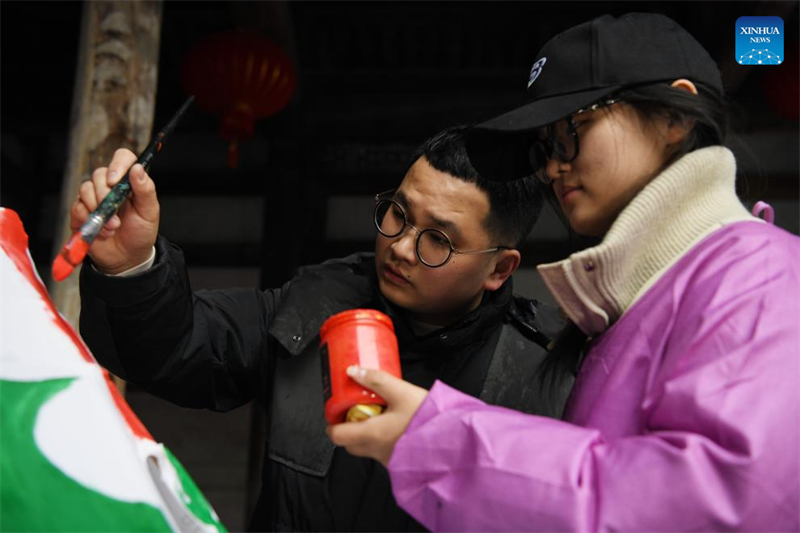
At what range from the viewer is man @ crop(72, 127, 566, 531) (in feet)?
5.68

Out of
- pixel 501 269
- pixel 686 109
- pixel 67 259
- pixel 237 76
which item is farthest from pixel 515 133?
pixel 237 76

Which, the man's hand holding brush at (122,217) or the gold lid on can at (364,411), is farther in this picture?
the man's hand holding brush at (122,217)

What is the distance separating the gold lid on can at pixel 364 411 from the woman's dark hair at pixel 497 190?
100cm

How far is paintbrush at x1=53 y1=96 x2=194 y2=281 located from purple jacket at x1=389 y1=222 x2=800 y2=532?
1.85 ft

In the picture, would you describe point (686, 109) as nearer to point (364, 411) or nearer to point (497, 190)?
point (364, 411)

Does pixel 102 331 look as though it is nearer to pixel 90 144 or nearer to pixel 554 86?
pixel 554 86

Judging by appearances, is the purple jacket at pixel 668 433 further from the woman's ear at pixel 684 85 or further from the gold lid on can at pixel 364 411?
the woman's ear at pixel 684 85

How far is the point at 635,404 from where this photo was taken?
1226 mm

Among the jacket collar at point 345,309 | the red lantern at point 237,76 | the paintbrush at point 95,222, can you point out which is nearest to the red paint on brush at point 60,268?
the paintbrush at point 95,222

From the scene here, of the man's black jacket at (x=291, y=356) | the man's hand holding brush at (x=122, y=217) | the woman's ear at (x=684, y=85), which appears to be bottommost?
the man's black jacket at (x=291, y=356)

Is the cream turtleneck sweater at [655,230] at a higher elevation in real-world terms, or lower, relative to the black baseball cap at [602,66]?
lower

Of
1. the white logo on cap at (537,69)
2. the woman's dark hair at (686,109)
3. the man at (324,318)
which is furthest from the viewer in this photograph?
the man at (324,318)

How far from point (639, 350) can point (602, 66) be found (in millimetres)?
513

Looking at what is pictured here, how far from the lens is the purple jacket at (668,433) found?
1.04 metres
